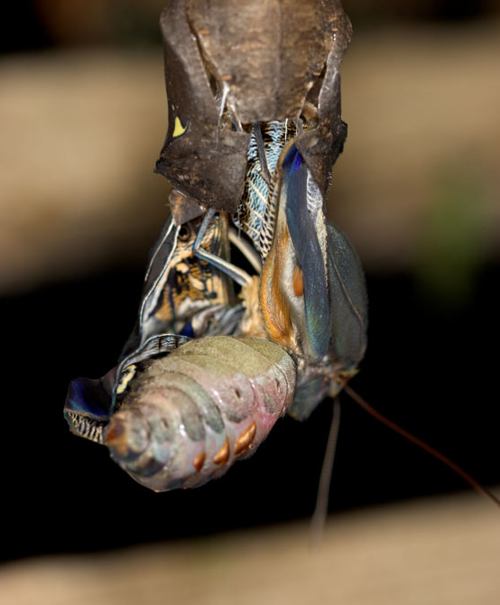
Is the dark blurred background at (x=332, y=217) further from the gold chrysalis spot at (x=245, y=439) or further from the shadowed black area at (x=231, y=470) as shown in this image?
the gold chrysalis spot at (x=245, y=439)

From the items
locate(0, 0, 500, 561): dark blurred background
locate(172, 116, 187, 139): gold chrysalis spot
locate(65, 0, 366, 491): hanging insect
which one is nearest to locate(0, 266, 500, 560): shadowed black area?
locate(0, 0, 500, 561): dark blurred background

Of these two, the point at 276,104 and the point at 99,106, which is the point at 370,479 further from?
the point at 276,104

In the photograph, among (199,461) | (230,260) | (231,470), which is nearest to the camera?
(199,461)

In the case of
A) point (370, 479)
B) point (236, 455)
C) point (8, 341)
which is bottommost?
point (370, 479)

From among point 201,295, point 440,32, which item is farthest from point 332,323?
point 440,32

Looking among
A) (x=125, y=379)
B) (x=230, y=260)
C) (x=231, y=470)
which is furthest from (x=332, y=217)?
(x=125, y=379)

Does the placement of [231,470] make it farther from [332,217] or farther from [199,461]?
[199,461]

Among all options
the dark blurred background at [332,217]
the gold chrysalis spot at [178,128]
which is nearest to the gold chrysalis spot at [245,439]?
the gold chrysalis spot at [178,128]
